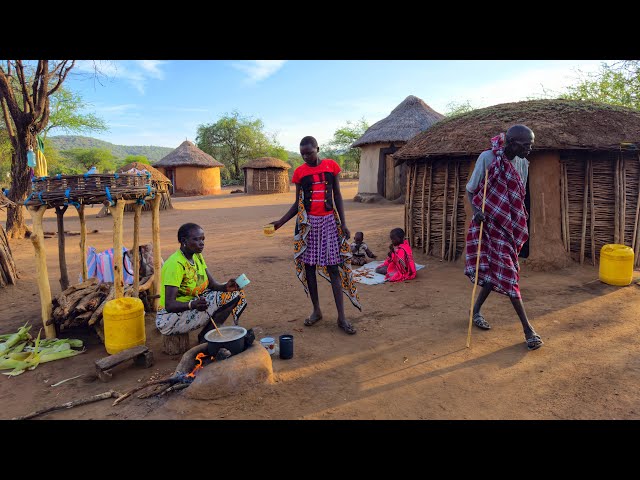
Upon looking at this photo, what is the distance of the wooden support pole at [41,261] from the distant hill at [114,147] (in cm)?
9019

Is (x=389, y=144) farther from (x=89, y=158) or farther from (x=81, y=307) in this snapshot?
(x=89, y=158)

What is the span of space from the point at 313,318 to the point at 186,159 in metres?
20.8

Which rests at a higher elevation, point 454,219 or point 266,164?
point 266,164

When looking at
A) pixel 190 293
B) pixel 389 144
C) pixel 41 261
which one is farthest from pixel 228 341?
pixel 389 144

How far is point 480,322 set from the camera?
12.3ft

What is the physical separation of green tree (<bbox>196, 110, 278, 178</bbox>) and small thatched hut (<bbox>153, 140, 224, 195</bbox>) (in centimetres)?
1189

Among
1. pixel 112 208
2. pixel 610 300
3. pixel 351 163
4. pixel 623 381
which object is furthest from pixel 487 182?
pixel 351 163

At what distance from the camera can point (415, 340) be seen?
3.58 meters

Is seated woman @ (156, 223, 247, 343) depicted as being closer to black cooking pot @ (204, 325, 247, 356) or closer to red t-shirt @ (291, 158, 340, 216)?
black cooking pot @ (204, 325, 247, 356)

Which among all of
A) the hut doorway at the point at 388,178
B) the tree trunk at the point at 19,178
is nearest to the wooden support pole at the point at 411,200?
the hut doorway at the point at 388,178

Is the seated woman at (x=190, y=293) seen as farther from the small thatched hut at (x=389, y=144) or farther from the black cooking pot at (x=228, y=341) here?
the small thatched hut at (x=389, y=144)

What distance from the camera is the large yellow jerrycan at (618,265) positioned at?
15.8 ft

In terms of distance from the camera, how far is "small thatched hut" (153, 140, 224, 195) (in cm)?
2257
